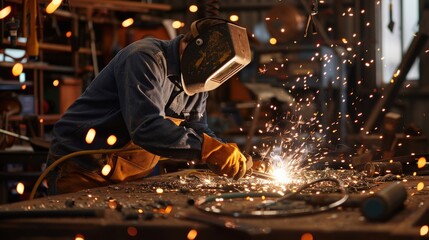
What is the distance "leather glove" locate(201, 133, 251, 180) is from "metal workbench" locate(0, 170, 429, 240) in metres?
0.60

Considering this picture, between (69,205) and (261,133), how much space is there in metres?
6.19

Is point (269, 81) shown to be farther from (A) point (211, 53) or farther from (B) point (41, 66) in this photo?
(A) point (211, 53)

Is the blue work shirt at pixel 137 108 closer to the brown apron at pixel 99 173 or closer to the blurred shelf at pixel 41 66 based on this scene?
the brown apron at pixel 99 173

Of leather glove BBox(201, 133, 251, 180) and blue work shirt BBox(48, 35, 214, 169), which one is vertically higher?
blue work shirt BBox(48, 35, 214, 169)

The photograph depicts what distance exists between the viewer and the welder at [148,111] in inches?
118

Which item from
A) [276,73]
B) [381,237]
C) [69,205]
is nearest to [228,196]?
[69,205]

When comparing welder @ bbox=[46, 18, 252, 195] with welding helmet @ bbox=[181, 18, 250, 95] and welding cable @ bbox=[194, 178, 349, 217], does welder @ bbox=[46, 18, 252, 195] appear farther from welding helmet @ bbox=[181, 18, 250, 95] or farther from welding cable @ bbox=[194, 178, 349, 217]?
welding cable @ bbox=[194, 178, 349, 217]

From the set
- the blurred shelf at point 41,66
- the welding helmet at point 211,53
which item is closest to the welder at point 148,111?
the welding helmet at point 211,53

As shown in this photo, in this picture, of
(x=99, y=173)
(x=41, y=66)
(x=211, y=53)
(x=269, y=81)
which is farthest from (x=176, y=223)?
(x=269, y=81)

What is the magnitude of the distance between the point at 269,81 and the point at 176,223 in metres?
7.42

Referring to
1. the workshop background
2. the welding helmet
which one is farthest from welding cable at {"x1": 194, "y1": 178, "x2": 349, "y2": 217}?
the workshop background

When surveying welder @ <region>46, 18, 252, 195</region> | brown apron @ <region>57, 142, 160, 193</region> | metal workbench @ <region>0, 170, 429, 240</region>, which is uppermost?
welder @ <region>46, 18, 252, 195</region>

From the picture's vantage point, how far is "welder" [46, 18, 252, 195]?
118 inches

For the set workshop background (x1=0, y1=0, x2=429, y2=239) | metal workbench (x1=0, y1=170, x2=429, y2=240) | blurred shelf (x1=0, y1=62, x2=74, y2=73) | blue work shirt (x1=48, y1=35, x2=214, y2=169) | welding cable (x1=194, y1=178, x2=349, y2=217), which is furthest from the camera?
blurred shelf (x1=0, y1=62, x2=74, y2=73)
